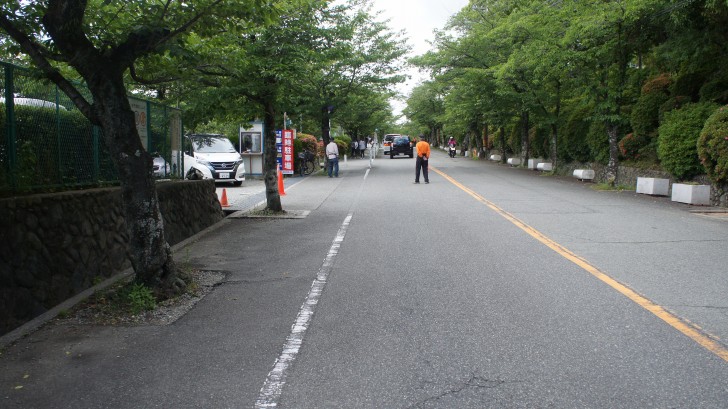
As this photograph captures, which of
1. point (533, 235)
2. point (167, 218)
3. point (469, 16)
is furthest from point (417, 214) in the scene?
point (469, 16)

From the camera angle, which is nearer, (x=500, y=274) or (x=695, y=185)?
(x=500, y=274)

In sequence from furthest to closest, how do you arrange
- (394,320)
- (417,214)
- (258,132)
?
(258,132)
(417,214)
(394,320)

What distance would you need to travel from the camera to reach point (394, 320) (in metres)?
5.20

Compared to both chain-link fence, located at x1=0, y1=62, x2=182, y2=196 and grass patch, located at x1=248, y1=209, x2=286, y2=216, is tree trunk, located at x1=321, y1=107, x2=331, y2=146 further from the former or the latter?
chain-link fence, located at x1=0, y1=62, x2=182, y2=196

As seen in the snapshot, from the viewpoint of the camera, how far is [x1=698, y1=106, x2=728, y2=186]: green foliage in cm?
1312

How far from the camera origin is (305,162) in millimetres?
28156

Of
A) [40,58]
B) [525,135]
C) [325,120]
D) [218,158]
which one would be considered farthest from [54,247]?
[525,135]

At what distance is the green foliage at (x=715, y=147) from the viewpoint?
13125mm

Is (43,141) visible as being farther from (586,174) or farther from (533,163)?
(533,163)

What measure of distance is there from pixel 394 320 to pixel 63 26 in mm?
4285

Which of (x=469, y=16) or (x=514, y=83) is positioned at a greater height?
(x=469, y=16)

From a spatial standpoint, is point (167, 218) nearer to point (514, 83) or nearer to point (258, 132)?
point (258, 132)

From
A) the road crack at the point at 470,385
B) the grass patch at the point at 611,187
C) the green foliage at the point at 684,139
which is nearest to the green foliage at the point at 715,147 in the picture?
the green foliage at the point at 684,139

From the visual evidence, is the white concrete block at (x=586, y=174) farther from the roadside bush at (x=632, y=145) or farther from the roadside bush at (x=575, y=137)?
the roadside bush at (x=632, y=145)
